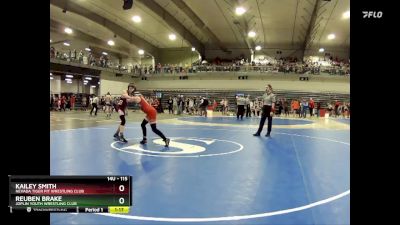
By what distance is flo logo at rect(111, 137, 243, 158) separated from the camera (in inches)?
277

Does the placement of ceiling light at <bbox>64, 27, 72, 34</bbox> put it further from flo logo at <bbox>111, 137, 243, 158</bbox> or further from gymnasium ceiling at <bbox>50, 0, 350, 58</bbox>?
flo logo at <bbox>111, 137, 243, 158</bbox>

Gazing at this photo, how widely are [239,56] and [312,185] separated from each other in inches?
1421

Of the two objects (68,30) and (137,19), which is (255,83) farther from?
(68,30)

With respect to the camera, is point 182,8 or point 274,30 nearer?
point 182,8

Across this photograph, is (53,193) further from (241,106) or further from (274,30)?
(274,30)

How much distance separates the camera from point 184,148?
25.8 ft

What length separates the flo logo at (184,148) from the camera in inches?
277

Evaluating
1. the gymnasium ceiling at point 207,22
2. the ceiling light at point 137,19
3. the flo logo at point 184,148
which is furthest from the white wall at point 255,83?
the flo logo at point 184,148
